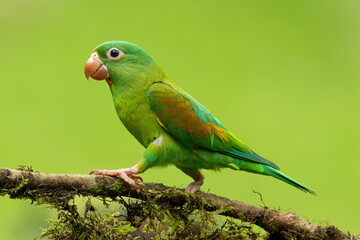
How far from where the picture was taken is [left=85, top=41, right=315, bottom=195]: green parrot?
242 centimetres

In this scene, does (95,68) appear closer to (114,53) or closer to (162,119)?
(114,53)

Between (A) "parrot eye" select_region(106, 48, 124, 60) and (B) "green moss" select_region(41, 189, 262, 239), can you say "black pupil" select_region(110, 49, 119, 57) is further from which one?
(B) "green moss" select_region(41, 189, 262, 239)

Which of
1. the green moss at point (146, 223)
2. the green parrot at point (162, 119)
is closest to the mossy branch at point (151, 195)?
the green moss at point (146, 223)

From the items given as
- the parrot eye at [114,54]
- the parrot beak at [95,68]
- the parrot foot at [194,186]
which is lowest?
the parrot foot at [194,186]

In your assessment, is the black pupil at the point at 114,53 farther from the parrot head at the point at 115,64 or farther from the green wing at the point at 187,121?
the green wing at the point at 187,121

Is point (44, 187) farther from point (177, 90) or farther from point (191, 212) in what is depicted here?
point (177, 90)

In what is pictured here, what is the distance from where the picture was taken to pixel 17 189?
1.72 metres

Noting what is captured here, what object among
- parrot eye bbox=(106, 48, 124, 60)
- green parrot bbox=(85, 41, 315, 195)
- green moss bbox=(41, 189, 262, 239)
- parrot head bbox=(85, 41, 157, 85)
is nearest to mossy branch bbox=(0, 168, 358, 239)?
green moss bbox=(41, 189, 262, 239)

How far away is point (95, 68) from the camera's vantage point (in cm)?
252

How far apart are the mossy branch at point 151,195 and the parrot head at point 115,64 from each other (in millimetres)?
671

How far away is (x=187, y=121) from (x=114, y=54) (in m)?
0.57

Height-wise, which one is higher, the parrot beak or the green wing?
the parrot beak

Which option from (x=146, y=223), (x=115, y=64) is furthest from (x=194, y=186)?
(x=115, y=64)

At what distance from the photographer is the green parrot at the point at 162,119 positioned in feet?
7.94
